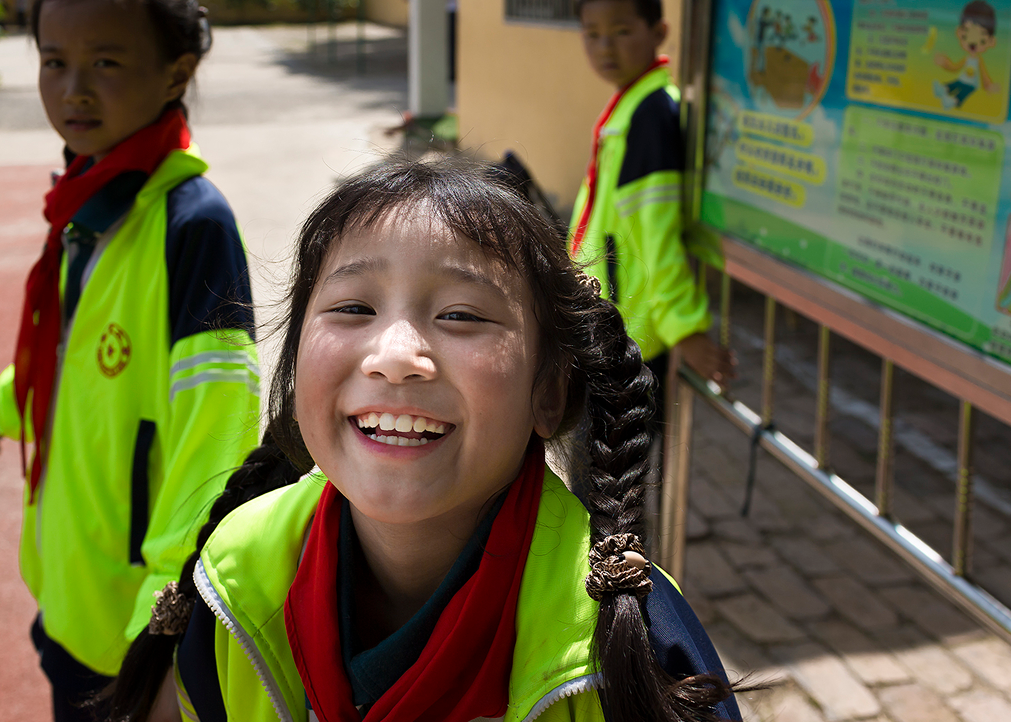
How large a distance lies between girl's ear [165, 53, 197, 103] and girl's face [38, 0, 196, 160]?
44mm

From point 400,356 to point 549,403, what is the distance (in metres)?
0.27

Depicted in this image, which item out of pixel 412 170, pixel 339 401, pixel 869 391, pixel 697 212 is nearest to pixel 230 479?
pixel 339 401

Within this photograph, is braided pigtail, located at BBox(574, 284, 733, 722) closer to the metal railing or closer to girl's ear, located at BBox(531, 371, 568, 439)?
girl's ear, located at BBox(531, 371, 568, 439)

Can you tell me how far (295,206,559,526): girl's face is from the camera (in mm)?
1123

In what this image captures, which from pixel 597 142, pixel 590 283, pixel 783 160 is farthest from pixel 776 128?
pixel 590 283

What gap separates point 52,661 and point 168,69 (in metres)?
1.19

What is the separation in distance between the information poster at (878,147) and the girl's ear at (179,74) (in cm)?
143

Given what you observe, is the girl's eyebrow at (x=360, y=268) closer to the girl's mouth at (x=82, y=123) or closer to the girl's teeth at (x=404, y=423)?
the girl's teeth at (x=404, y=423)

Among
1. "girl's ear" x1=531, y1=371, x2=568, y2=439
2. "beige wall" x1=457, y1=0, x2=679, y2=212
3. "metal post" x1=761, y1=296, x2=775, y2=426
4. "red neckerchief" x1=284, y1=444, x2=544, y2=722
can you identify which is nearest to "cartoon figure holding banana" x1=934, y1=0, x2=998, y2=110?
"metal post" x1=761, y1=296, x2=775, y2=426

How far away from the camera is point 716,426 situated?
4.77 m

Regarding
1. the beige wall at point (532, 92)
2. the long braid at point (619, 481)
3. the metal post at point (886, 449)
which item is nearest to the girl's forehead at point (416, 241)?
the long braid at point (619, 481)

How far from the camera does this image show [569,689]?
110 centimetres

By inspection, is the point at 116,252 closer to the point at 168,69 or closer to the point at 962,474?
the point at 168,69

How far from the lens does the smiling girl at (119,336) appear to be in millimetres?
1758
